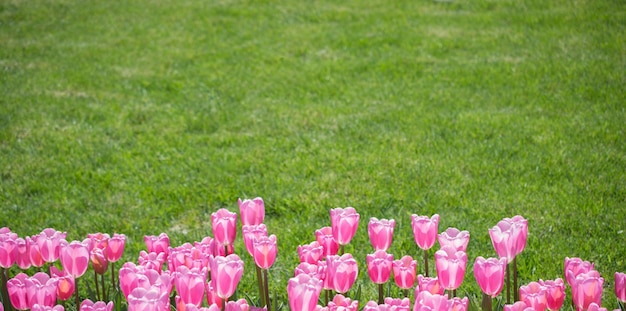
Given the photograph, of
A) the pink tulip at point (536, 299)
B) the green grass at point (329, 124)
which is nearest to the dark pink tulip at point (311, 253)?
the pink tulip at point (536, 299)

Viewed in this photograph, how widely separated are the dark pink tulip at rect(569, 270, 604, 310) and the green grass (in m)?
1.51

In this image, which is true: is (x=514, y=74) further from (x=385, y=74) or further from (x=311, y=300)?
(x=311, y=300)

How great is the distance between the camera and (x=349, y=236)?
240cm

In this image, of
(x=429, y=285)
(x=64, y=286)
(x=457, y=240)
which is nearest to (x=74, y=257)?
(x=64, y=286)

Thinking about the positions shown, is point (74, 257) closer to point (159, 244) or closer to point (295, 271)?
point (159, 244)

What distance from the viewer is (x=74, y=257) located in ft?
7.33

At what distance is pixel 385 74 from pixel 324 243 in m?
5.15

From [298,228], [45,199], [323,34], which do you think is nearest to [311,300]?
[298,228]

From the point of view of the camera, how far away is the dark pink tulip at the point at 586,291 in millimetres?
2012

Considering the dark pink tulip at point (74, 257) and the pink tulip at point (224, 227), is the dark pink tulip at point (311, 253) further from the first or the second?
the dark pink tulip at point (74, 257)

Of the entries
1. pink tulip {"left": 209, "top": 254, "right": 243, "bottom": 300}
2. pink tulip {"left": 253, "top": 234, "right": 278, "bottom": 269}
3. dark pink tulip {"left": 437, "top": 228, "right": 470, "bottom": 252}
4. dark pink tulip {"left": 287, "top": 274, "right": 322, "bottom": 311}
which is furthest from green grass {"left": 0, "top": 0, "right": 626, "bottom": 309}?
dark pink tulip {"left": 287, "top": 274, "right": 322, "bottom": 311}

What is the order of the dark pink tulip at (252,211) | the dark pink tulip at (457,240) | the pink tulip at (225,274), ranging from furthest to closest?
the dark pink tulip at (252,211), the dark pink tulip at (457,240), the pink tulip at (225,274)

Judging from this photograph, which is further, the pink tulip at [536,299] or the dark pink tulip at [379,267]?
the dark pink tulip at [379,267]

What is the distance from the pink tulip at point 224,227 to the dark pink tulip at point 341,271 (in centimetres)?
44
